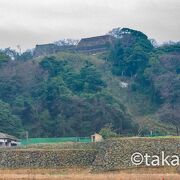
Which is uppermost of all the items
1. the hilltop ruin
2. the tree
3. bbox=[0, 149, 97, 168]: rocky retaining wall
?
the hilltop ruin

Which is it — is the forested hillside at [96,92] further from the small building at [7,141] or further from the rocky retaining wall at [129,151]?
the rocky retaining wall at [129,151]


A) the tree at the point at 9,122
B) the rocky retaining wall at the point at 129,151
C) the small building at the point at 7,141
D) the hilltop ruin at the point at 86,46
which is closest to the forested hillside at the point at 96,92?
the tree at the point at 9,122

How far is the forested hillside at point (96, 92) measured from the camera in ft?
283

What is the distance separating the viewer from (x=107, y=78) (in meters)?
110

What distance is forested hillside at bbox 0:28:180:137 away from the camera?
86.2m

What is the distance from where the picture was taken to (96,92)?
94.4m

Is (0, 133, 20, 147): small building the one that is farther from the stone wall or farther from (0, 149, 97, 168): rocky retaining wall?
(0, 149, 97, 168): rocky retaining wall

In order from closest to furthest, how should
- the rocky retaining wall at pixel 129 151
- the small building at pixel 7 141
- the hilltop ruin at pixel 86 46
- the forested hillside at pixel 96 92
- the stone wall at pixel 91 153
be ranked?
the rocky retaining wall at pixel 129 151, the stone wall at pixel 91 153, the small building at pixel 7 141, the forested hillside at pixel 96 92, the hilltop ruin at pixel 86 46

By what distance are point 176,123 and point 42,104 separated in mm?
18580

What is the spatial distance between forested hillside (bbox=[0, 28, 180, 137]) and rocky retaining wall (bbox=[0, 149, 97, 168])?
2376 centimetres

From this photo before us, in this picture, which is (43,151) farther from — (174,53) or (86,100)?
(174,53)

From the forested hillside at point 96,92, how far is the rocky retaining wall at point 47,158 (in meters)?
23.8

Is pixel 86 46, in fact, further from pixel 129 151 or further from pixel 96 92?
pixel 129 151

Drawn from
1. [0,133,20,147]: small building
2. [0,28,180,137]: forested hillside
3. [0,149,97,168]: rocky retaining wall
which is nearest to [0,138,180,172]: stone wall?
[0,149,97,168]: rocky retaining wall
